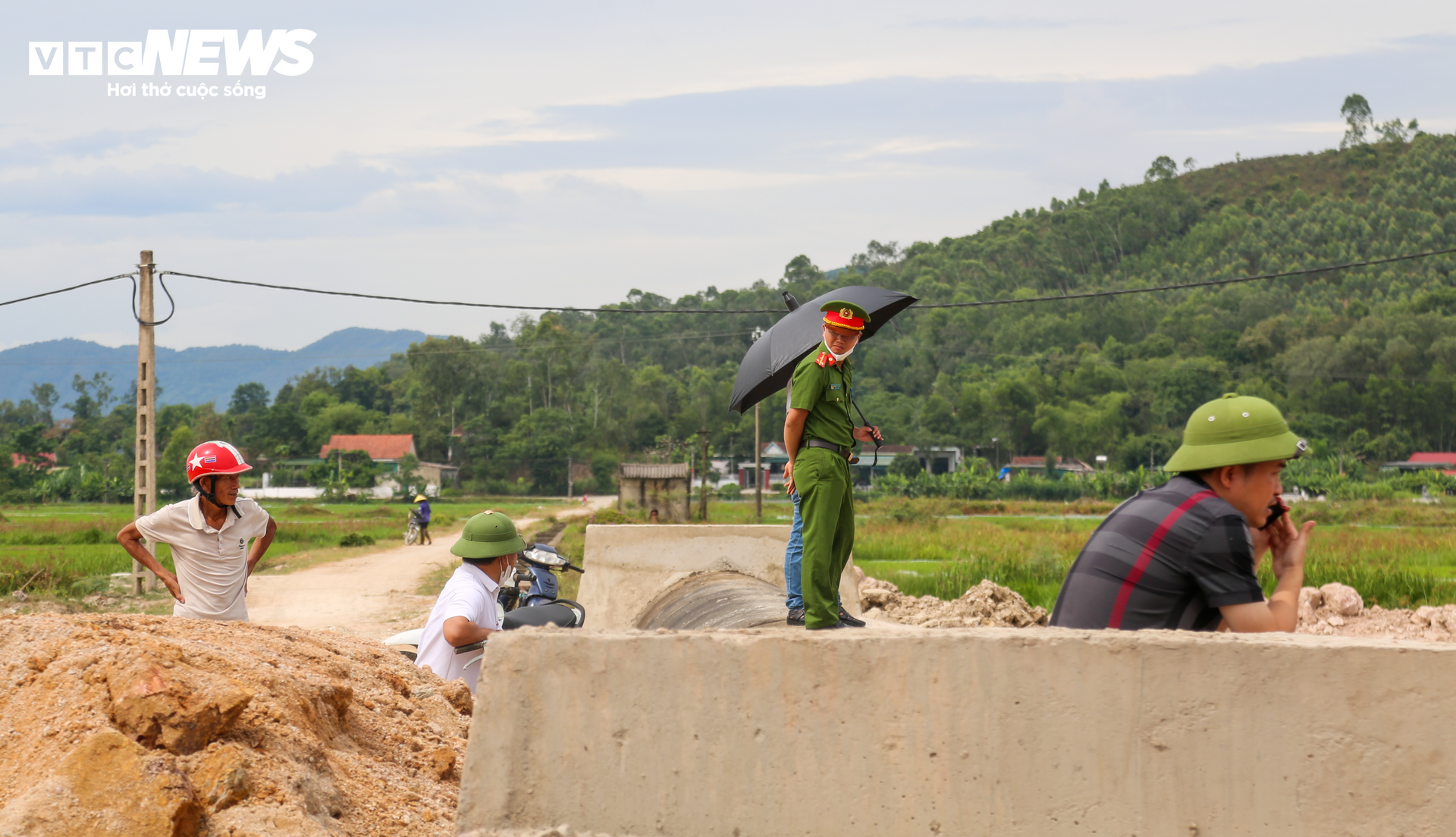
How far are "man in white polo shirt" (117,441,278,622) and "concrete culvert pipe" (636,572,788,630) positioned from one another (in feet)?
7.63

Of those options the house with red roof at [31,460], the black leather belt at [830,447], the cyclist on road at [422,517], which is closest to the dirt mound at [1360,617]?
the black leather belt at [830,447]

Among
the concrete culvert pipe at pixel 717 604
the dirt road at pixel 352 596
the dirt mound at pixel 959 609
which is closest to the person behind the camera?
the concrete culvert pipe at pixel 717 604

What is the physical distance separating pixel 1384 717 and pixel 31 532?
126ft

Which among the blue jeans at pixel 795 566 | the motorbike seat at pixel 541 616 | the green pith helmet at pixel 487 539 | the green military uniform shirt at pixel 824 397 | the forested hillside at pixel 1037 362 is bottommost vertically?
the motorbike seat at pixel 541 616

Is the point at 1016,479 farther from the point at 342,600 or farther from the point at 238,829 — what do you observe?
the point at 238,829

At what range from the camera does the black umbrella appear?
228 inches

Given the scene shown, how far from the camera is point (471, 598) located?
501 centimetres

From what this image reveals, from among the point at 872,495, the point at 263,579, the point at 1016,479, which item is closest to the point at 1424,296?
the point at 1016,479

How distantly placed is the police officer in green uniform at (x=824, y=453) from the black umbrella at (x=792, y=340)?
804 millimetres

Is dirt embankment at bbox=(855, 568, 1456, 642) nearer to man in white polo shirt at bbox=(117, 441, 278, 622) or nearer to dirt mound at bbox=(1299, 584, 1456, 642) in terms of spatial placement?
dirt mound at bbox=(1299, 584, 1456, 642)

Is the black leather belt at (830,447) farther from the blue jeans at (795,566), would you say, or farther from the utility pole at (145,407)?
the utility pole at (145,407)

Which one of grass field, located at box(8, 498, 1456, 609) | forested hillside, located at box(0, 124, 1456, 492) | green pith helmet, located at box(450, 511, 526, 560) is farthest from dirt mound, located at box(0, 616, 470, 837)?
forested hillside, located at box(0, 124, 1456, 492)

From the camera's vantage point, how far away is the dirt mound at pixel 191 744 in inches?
119

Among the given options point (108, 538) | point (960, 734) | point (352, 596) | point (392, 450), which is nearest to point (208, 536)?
point (960, 734)
